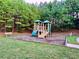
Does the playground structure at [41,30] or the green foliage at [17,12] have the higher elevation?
the green foliage at [17,12]

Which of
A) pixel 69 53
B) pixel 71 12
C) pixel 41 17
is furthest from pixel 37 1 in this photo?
pixel 69 53

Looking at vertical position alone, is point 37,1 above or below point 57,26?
above

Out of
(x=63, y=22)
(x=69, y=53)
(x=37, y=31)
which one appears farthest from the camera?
(x=63, y=22)

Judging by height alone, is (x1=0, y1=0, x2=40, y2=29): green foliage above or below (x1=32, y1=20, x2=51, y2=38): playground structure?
above

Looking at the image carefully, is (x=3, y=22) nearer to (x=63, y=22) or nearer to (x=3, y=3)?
(x=3, y=3)

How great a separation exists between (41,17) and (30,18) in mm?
1168

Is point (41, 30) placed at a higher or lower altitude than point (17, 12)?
lower

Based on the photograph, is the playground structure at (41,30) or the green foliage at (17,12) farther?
the green foliage at (17,12)

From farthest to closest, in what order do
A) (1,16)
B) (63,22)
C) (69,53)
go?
(63,22), (1,16), (69,53)

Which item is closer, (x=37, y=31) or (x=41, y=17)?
(x=37, y=31)

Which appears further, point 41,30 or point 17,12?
point 17,12

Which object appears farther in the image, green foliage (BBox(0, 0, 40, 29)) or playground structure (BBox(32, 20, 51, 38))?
green foliage (BBox(0, 0, 40, 29))

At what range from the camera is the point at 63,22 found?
13.7m

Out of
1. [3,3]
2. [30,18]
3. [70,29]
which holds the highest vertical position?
[3,3]
